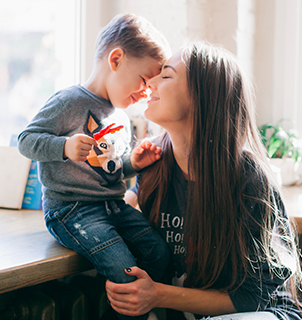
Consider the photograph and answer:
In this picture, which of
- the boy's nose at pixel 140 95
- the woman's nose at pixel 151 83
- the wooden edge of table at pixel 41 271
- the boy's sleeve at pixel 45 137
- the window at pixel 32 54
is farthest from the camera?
the window at pixel 32 54

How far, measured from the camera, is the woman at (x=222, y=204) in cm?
97

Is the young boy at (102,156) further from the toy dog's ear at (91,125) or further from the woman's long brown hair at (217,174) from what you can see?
the woman's long brown hair at (217,174)

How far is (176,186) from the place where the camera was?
116cm

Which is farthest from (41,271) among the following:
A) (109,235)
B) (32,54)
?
(32,54)

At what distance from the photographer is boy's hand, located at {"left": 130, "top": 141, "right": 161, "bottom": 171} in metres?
1.18

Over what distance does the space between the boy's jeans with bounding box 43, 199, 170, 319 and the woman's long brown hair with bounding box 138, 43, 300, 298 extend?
123 mm

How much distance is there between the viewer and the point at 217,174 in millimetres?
1006

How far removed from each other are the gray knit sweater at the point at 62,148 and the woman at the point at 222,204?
0.20 meters

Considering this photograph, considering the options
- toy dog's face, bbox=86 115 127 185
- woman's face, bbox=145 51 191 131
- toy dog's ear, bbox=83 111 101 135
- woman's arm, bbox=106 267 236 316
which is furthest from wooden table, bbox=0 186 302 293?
woman's face, bbox=145 51 191 131

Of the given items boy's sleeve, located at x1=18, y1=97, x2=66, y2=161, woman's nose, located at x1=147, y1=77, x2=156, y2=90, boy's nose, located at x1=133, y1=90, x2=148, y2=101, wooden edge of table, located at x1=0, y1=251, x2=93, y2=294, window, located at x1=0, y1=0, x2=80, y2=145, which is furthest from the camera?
window, located at x1=0, y1=0, x2=80, y2=145

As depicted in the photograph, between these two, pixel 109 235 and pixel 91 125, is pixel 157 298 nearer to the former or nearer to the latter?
pixel 109 235

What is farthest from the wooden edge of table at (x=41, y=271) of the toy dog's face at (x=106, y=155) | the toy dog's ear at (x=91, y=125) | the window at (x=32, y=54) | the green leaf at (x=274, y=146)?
the green leaf at (x=274, y=146)

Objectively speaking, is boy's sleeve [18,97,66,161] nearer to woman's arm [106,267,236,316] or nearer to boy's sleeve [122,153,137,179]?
boy's sleeve [122,153,137,179]

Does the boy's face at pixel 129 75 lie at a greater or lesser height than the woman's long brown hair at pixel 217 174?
greater
